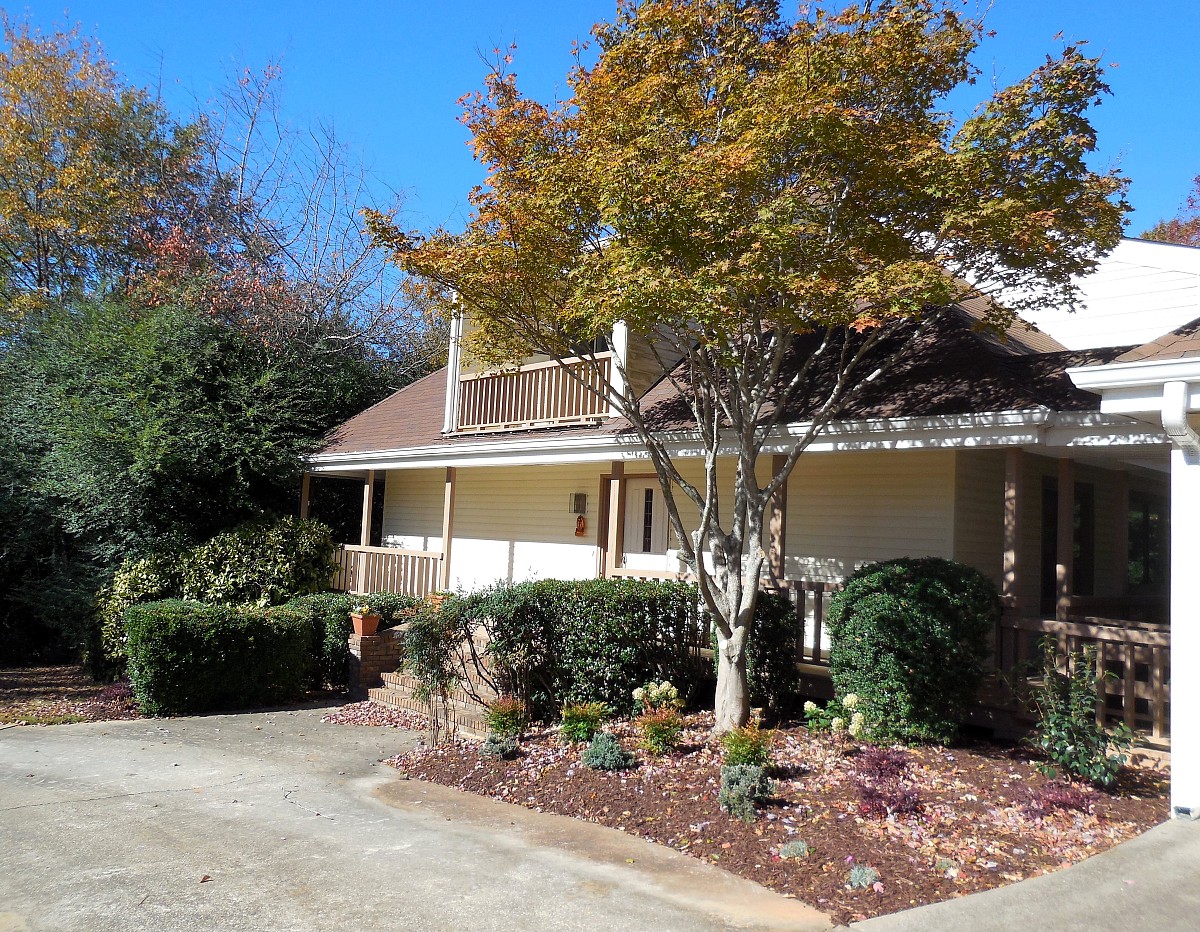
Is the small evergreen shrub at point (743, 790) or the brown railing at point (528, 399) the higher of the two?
the brown railing at point (528, 399)

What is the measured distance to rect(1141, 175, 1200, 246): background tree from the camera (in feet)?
87.5

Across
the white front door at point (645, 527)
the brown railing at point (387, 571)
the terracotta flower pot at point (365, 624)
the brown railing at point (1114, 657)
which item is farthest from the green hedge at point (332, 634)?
the brown railing at point (1114, 657)

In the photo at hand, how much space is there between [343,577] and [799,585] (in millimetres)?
10056

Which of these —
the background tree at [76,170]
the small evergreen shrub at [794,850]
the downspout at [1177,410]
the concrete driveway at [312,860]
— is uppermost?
the background tree at [76,170]

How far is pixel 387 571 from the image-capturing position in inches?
627

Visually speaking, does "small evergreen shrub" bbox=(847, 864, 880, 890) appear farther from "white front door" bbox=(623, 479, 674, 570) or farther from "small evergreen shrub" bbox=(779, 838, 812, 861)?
"white front door" bbox=(623, 479, 674, 570)

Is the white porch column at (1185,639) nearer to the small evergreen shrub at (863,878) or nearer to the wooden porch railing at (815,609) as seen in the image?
the small evergreen shrub at (863,878)

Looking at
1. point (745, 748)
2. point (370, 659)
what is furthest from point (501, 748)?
point (370, 659)

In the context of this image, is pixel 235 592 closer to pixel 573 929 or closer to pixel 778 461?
pixel 778 461

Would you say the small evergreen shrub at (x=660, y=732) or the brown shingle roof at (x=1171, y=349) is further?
the small evergreen shrub at (x=660, y=732)

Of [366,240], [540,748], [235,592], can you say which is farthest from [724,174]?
[366,240]

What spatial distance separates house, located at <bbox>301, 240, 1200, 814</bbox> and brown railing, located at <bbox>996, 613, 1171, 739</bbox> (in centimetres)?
2

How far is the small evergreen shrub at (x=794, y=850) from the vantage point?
224 inches

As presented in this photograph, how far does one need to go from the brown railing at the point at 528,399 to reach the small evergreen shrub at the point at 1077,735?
7190mm
